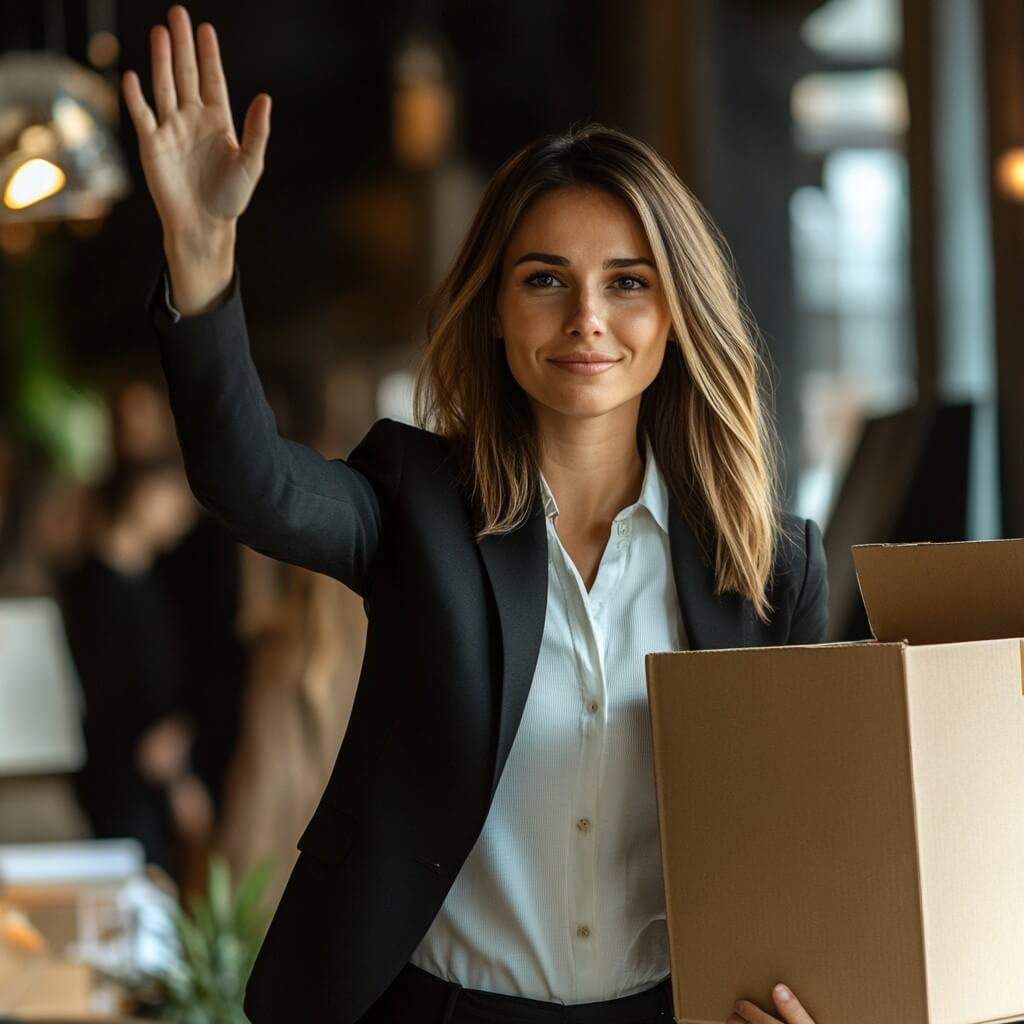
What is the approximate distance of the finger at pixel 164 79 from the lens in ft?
4.03

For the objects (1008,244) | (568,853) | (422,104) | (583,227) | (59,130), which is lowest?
(568,853)

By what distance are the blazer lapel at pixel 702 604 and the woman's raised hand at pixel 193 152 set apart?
20.6 inches

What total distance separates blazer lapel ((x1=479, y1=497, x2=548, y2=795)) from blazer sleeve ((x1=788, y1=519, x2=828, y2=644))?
0.92 feet

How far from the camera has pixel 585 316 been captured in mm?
1433

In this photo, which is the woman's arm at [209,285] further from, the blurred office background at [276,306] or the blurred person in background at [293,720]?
the blurred office background at [276,306]

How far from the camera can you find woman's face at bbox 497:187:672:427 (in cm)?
145

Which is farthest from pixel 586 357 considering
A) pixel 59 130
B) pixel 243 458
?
pixel 59 130

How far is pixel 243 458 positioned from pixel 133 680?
17.5 ft

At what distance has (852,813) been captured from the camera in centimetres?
126

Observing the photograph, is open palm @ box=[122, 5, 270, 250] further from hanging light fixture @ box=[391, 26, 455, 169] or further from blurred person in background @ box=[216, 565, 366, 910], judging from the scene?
hanging light fixture @ box=[391, 26, 455, 169]

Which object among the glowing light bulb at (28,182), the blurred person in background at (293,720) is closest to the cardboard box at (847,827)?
the glowing light bulb at (28,182)

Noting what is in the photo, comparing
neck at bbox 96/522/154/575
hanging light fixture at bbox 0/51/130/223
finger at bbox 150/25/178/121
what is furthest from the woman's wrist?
neck at bbox 96/522/154/575

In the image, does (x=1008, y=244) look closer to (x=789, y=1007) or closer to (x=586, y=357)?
(x=586, y=357)

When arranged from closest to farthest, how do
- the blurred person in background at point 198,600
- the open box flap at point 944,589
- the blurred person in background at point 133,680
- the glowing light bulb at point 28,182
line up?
the open box flap at point 944,589
the glowing light bulb at point 28,182
the blurred person in background at point 133,680
the blurred person in background at point 198,600
